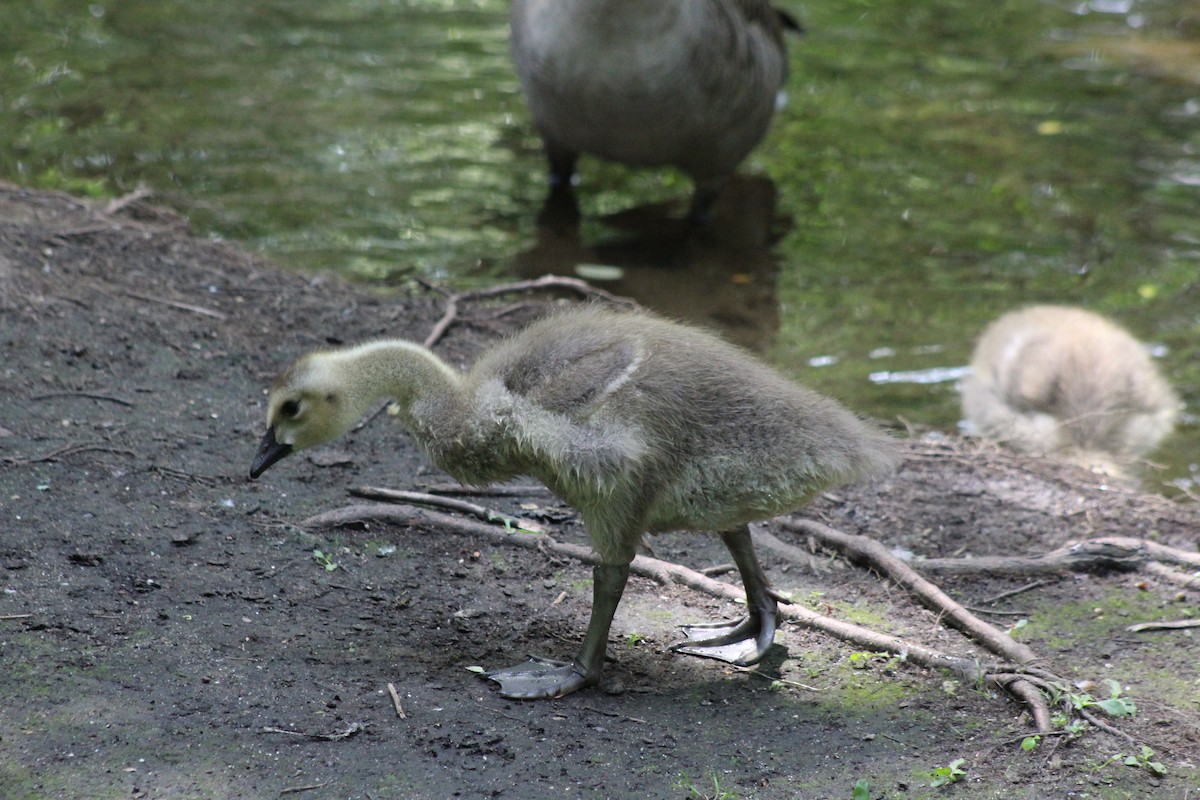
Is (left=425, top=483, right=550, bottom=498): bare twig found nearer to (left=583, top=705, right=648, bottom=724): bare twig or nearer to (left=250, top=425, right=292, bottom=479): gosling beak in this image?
(left=250, top=425, right=292, bottom=479): gosling beak

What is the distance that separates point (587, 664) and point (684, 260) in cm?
583

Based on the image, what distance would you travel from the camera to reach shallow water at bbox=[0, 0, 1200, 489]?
28.9 ft

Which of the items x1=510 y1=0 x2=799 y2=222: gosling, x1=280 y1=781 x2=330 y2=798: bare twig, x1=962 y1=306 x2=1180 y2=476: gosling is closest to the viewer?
x1=280 y1=781 x2=330 y2=798: bare twig

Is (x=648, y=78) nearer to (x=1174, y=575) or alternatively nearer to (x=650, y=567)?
(x=650, y=567)

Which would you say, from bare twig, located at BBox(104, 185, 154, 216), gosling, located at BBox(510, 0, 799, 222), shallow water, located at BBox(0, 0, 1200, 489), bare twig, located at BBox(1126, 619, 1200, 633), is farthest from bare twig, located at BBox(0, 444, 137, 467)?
gosling, located at BBox(510, 0, 799, 222)

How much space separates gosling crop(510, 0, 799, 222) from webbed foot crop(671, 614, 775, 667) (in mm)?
5198

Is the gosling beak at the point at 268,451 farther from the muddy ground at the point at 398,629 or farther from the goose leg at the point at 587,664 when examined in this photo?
the goose leg at the point at 587,664

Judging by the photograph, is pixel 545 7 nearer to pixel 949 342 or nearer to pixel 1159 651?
pixel 949 342

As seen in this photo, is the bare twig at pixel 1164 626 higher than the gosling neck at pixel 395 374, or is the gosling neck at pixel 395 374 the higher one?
the gosling neck at pixel 395 374

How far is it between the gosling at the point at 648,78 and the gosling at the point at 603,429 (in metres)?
4.92

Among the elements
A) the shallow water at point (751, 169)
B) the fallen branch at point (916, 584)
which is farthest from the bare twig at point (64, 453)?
the shallow water at point (751, 169)

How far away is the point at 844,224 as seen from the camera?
10.1m

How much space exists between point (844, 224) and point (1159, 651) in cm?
592

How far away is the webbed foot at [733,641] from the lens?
14.3ft
